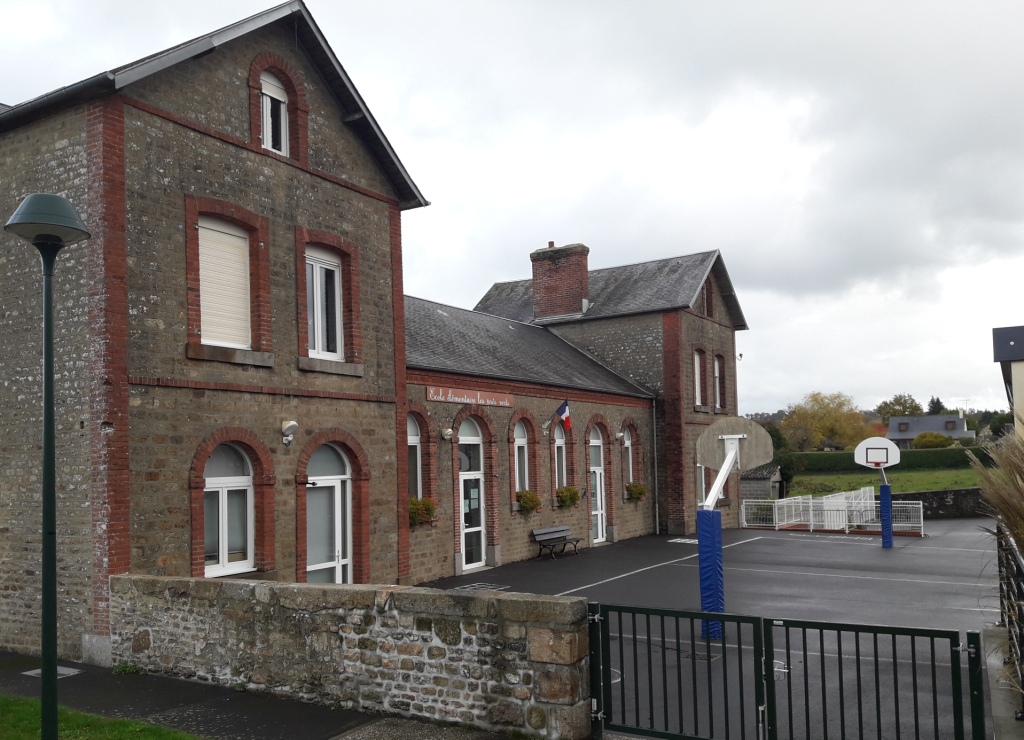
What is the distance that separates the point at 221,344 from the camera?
1151cm

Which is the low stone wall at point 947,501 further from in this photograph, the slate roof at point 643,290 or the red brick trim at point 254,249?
the red brick trim at point 254,249

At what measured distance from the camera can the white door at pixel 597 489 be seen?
78.2 ft

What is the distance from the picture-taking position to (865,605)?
13523 millimetres

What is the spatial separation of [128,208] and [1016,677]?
400 inches

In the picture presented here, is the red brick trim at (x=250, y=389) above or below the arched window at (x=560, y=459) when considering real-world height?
above

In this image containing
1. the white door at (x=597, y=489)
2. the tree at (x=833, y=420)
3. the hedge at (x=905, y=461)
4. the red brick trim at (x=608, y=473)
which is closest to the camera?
the white door at (x=597, y=489)

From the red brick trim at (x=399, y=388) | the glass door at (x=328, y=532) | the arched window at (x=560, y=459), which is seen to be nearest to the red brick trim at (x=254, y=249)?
the glass door at (x=328, y=532)

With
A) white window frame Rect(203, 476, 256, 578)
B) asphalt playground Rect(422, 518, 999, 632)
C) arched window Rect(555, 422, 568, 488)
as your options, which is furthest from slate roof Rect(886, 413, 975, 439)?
white window frame Rect(203, 476, 256, 578)

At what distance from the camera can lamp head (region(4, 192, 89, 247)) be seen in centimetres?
563

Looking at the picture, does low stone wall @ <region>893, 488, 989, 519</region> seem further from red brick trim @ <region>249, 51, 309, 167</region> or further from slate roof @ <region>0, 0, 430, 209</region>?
red brick trim @ <region>249, 51, 309, 167</region>

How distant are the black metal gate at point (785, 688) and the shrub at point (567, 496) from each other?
1081 cm

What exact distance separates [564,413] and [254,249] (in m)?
11.2

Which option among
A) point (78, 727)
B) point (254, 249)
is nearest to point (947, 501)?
point (254, 249)

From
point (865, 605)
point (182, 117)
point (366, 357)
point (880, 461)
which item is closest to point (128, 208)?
point (182, 117)
